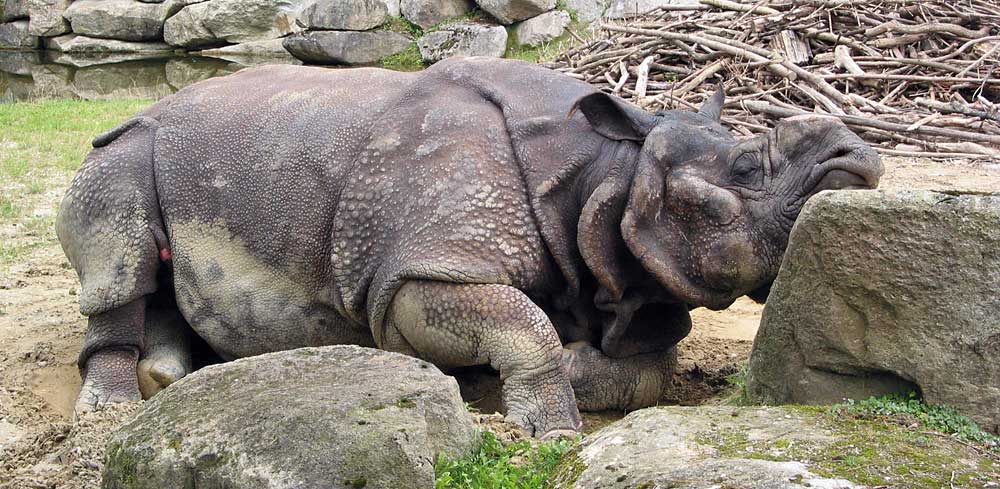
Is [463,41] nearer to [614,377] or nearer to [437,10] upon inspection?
[437,10]

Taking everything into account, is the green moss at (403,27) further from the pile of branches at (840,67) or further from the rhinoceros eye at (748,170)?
the rhinoceros eye at (748,170)

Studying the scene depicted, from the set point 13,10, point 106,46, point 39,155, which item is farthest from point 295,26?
point 39,155

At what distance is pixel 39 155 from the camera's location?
10.8 metres

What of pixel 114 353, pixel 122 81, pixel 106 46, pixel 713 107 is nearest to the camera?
pixel 713 107

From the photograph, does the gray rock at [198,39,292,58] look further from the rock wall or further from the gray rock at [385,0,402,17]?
the gray rock at [385,0,402,17]

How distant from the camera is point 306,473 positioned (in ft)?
10.3

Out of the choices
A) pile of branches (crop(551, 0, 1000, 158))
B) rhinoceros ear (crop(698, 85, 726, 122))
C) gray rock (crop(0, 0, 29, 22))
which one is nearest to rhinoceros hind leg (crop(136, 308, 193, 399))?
rhinoceros ear (crop(698, 85, 726, 122))

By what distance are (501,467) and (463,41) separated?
1745 centimetres

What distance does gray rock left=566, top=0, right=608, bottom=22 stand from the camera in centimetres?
2020

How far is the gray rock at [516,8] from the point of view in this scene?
20.6 metres

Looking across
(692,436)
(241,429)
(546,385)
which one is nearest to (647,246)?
(546,385)

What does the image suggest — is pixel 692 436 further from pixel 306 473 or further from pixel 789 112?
pixel 789 112

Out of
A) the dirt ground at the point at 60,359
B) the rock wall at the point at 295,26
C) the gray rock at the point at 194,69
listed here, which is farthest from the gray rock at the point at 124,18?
the dirt ground at the point at 60,359

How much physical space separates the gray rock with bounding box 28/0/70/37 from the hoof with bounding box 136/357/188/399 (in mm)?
22631
